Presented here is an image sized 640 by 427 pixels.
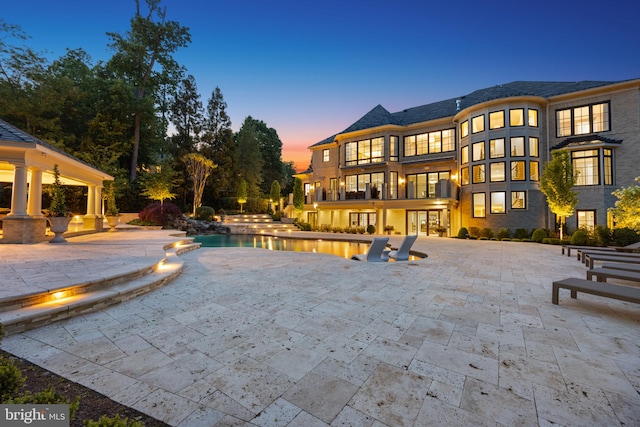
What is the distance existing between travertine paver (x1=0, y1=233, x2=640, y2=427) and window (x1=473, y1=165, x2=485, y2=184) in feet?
51.2

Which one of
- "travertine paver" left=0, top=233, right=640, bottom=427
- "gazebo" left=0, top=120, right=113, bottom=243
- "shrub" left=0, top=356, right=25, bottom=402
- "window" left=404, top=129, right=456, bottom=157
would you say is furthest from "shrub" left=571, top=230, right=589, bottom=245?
"gazebo" left=0, top=120, right=113, bottom=243

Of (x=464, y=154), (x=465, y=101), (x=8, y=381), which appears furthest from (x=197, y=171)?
(x=8, y=381)

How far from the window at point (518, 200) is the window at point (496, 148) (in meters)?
2.69

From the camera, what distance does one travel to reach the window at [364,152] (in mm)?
22609

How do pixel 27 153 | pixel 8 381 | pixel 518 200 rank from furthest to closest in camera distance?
1. pixel 518 200
2. pixel 27 153
3. pixel 8 381

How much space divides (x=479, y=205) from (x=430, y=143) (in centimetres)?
626

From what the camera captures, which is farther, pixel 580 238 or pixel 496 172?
pixel 496 172

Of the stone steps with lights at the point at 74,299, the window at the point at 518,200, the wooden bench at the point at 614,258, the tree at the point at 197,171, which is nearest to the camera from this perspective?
the stone steps with lights at the point at 74,299

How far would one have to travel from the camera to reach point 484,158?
18.3m

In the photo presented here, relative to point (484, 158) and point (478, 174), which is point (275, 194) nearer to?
point (478, 174)

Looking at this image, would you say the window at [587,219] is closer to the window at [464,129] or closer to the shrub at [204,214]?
the window at [464,129]

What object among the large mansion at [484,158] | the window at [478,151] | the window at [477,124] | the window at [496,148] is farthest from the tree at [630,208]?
the window at [477,124]

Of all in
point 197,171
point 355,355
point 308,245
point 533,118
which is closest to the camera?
point 355,355

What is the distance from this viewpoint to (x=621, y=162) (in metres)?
15.5
